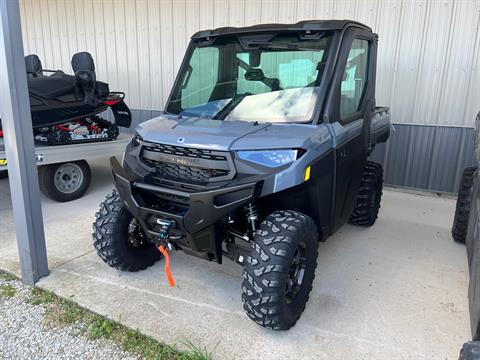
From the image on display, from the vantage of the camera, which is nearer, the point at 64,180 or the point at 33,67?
the point at 64,180

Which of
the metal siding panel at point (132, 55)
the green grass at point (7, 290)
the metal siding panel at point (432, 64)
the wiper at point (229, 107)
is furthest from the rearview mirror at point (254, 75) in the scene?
the metal siding panel at point (132, 55)

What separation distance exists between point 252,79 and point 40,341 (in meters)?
2.31

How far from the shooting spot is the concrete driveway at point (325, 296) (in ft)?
8.09

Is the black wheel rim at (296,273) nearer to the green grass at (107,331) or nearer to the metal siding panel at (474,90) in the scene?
the green grass at (107,331)

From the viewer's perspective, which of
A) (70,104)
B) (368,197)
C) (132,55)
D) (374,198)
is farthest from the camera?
(132,55)

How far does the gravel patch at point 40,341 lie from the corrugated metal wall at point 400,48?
180 inches

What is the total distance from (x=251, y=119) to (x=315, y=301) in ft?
4.63

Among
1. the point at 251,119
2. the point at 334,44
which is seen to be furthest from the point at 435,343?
the point at 334,44

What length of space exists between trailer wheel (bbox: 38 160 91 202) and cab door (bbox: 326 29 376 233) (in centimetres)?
358

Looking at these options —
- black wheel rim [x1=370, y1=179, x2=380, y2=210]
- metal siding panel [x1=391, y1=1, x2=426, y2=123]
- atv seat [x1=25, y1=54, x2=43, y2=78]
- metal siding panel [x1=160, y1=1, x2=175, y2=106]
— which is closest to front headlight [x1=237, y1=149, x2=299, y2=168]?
black wheel rim [x1=370, y1=179, x2=380, y2=210]

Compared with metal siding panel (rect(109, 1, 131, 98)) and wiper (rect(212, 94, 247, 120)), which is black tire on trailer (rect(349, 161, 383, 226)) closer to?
wiper (rect(212, 94, 247, 120))

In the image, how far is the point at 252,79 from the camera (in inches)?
119

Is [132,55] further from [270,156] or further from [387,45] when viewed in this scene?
[270,156]

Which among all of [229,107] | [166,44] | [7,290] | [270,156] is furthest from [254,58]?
[166,44]
